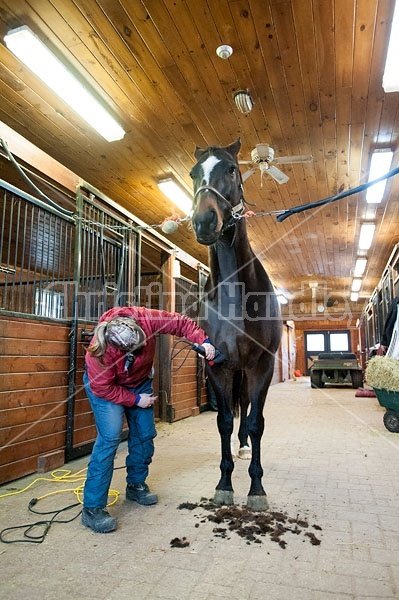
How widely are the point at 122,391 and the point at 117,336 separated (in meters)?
0.31

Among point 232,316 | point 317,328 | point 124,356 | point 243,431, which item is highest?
point 317,328

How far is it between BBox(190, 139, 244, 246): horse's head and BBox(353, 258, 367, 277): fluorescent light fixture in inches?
293

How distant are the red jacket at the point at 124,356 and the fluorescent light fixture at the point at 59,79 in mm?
2066

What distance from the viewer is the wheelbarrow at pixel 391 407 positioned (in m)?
3.85

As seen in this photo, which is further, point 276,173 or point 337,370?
point 337,370

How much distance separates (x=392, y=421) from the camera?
4004mm

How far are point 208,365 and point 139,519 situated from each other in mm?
818

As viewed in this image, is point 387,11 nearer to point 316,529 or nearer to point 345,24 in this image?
point 345,24

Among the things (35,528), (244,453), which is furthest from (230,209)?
(244,453)

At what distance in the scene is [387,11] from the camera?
2459 millimetres

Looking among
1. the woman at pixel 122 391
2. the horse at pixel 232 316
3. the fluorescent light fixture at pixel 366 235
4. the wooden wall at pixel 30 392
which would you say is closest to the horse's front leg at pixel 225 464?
the horse at pixel 232 316

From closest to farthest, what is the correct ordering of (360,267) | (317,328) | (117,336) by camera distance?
(117,336) → (360,267) → (317,328)

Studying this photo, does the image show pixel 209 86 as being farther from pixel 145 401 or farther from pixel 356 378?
pixel 356 378

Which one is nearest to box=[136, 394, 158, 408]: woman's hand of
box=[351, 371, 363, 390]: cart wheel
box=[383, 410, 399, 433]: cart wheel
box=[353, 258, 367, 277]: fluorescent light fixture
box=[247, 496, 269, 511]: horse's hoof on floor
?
box=[247, 496, 269, 511]: horse's hoof on floor
